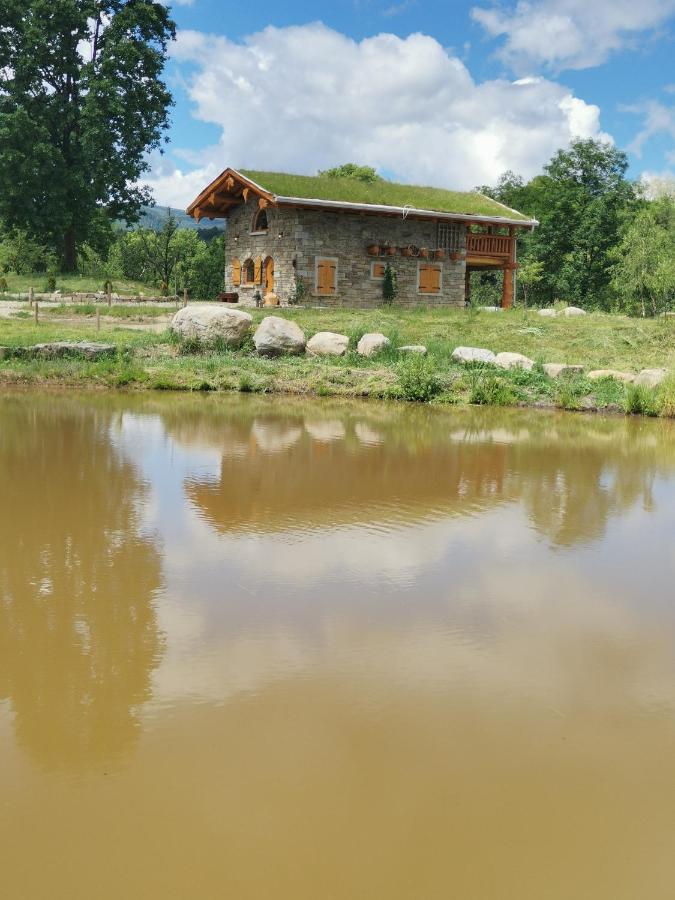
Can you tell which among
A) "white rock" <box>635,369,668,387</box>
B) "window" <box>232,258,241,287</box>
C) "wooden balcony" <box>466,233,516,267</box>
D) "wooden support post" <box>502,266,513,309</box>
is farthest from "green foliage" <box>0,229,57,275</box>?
"white rock" <box>635,369,668,387</box>

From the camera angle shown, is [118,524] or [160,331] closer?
[118,524]

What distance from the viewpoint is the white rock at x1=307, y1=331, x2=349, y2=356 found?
20.6m

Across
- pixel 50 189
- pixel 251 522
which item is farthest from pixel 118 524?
pixel 50 189

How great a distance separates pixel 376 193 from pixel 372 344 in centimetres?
1177

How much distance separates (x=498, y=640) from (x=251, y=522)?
320 cm

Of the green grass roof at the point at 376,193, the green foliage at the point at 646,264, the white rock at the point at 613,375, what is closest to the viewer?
the white rock at the point at 613,375

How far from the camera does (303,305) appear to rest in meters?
28.5

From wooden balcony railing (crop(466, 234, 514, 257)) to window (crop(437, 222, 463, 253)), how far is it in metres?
0.47

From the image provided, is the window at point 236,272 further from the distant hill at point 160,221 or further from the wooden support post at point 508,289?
the wooden support post at point 508,289

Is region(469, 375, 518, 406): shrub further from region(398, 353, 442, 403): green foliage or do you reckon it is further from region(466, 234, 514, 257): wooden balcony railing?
region(466, 234, 514, 257): wooden balcony railing

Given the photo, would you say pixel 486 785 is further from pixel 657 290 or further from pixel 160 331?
pixel 657 290

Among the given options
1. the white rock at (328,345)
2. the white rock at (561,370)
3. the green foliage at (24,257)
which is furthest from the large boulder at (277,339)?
the green foliage at (24,257)

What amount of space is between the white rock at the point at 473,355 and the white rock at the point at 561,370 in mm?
1369

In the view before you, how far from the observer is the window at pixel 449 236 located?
3102 centimetres
